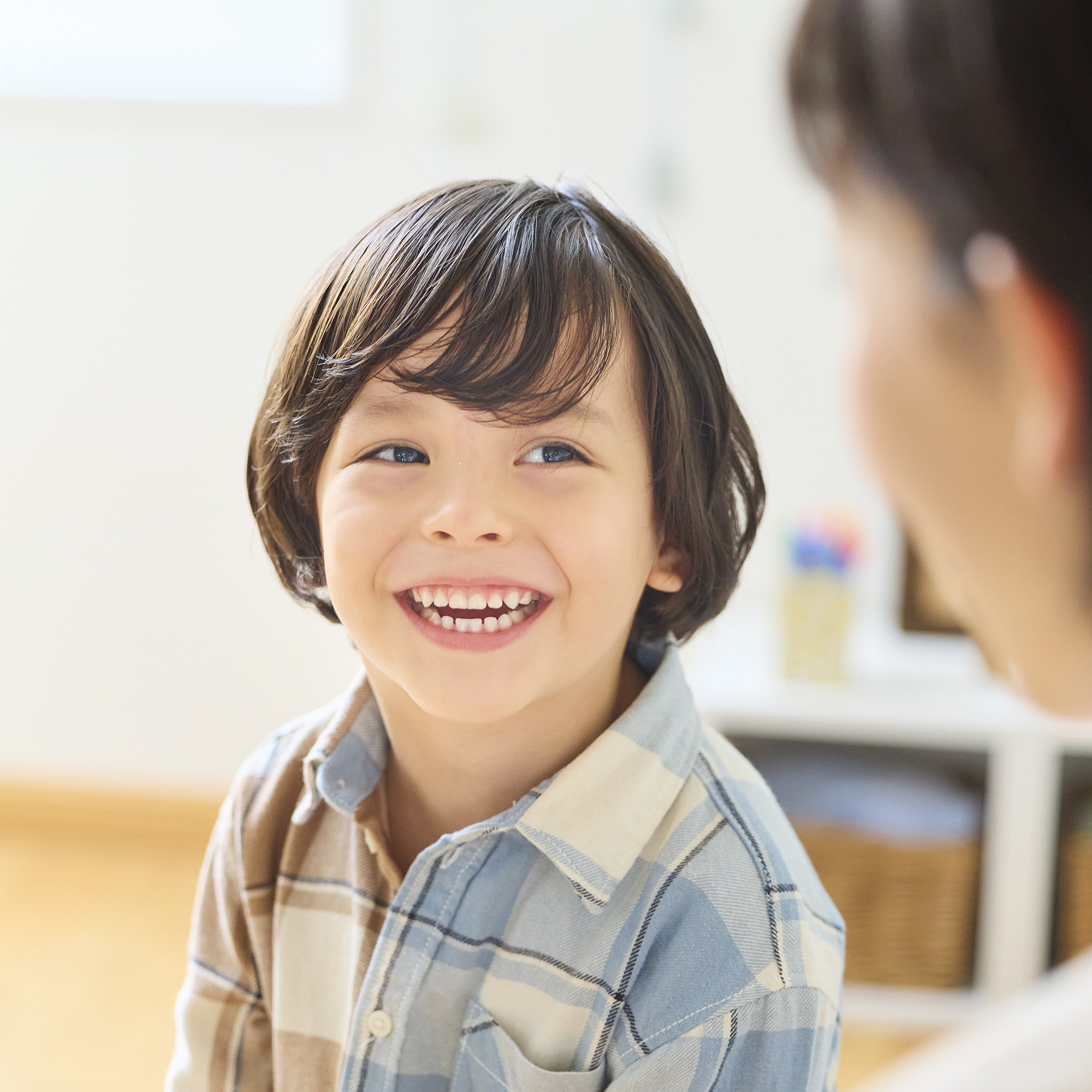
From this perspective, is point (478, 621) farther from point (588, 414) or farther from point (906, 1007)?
point (906, 1007)

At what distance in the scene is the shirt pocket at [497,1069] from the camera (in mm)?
692

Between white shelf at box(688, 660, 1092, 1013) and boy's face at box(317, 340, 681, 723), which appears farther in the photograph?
white shelf at box(688, 660, 1092, 1013)

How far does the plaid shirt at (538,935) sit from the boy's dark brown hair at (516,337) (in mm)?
140

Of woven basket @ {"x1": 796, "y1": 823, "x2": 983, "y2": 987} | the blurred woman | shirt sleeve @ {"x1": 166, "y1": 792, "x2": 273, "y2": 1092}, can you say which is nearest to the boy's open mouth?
shirt sleeve @ {"x1": 166, "y1": 792, "x2": 273, "y2": 1092}

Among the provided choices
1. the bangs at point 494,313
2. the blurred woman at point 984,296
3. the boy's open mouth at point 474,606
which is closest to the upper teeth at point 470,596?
the boy's open mouth at point 474,606

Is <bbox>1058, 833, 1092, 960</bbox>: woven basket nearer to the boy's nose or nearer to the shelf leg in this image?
the shelf leg

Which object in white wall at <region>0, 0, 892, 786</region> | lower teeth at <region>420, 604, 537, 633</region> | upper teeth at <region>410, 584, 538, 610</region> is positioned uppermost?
white wall at <region>0, 0, 892, 786</region>

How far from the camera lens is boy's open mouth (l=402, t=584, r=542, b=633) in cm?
74

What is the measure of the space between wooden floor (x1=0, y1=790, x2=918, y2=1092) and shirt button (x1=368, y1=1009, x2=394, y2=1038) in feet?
3.41

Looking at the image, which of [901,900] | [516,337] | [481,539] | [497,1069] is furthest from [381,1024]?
[901,900]

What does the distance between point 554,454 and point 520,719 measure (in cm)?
18

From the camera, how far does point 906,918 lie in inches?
64.6

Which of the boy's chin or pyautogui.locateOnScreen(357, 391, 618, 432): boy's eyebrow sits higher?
pyautogui.locateOnScreen(357, 391, 618, 432): boy's eyebrow

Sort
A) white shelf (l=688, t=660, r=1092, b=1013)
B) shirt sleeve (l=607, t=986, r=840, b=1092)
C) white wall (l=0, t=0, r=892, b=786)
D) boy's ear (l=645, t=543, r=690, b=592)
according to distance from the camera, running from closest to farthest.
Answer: shirt sleeve (l=607, t=986, r=840, b=1092) → boy's ear (l=645, t=543, r=690, b=592) → white shelf (l=688, t=660, r=1092, b=1013) → white wall (l=0, t=0, r=892, b=786)
